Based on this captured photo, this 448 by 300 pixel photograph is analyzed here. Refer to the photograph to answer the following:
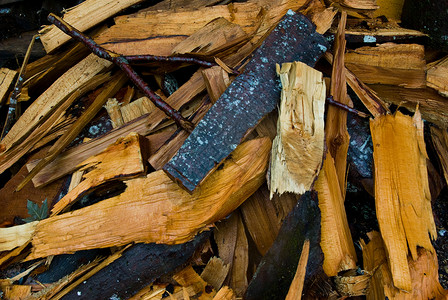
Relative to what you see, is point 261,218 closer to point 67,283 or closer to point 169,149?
point 169,149

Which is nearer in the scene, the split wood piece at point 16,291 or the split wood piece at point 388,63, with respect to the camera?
the split wood piece at point 16,291

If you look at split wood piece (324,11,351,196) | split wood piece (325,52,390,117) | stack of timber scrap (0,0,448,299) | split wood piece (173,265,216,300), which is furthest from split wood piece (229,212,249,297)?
split wood piece (325,52,390,117)

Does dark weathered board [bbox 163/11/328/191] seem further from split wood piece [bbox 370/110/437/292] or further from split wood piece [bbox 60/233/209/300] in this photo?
split wood piece [bbox 370/110/437/292]

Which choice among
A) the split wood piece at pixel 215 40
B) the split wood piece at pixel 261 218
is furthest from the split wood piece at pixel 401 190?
the split wood piece at pixel 215 40

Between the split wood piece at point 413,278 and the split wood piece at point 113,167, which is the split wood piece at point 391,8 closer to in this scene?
the split wood piece at point 413,278

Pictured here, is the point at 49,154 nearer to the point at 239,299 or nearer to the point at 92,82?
the point at 92,82
